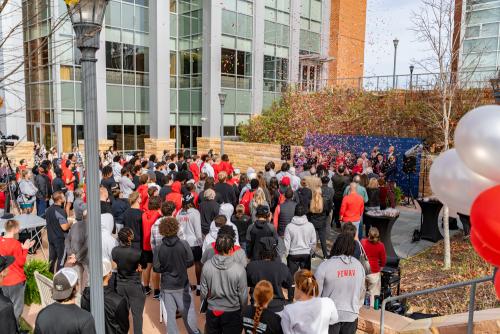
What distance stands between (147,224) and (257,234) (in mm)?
1799

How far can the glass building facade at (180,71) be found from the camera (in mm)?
22578

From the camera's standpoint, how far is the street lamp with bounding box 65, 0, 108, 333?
346 cm

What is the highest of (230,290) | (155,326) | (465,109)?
(465,109)

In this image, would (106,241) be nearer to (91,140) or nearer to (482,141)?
(91,140)

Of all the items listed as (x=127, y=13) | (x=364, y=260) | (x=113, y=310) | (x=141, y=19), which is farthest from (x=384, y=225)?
(x=141, y=19)

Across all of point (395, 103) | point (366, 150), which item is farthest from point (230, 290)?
point (395, 103)

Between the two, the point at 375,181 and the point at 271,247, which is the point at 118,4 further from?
the point at 271,247

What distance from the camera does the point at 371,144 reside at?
17.2 m

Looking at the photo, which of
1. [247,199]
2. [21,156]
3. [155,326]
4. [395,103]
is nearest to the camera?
[155,326]

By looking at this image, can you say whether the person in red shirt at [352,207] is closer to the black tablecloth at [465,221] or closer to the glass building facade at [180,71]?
the black tablecloth at [465,221]

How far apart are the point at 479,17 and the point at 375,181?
1777 cm

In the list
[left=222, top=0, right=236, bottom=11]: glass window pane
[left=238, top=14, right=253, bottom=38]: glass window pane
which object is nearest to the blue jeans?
[left=222, top=0, right=236, bottom=11]: glass window pane

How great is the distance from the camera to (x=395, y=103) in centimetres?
1905

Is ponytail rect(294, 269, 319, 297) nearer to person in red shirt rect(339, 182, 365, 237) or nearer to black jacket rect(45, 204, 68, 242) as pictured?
person in red shirt rect(339, 182, 365, 237)
